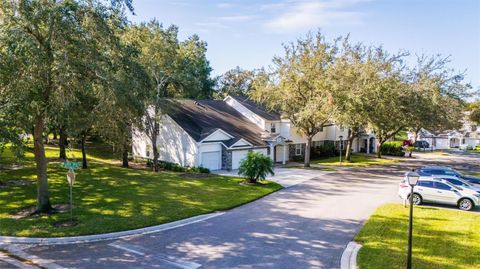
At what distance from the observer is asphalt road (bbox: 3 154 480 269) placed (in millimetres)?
11359

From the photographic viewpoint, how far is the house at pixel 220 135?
31.5 meters

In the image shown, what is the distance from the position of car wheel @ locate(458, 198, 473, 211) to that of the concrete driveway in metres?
10.4

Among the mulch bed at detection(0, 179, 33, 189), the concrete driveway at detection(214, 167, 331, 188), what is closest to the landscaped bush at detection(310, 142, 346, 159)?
the concrete driveway at detection(214, 167, 331, 188)

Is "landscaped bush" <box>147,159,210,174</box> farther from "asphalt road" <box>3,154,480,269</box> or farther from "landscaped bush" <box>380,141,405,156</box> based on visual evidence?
"landscaped bush" <box>380,141,405,156</box>

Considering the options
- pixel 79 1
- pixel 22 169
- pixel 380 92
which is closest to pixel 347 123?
pixel 380 92

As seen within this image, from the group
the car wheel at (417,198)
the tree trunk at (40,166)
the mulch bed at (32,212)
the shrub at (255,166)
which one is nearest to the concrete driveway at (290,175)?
the shrub at (255,166)

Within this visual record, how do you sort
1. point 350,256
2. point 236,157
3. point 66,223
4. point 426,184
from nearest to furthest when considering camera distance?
point 350,256
point 66,223
point 426,184
point 236,157

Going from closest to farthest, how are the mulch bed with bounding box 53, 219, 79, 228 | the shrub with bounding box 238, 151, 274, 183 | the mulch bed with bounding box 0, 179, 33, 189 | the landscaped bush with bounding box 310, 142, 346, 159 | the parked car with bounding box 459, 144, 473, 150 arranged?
the mulch bed with bounding box 53, 219, 79, 228
the mulch bed with bounding box 0, 179, 33, 189
the shrub with bounding box 238, 151, 274, 183
the landscaped bush with bounding box 310, 142, 346, 159
the parked car with bounding box 459, 144, 473, 150

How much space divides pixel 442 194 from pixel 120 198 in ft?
57.7

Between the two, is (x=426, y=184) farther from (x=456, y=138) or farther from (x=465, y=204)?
(x=456, y=138)

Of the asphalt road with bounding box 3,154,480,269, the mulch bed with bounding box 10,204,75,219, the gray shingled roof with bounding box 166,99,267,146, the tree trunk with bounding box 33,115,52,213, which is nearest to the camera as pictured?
the asphalt road with bounding box 3,154,480,269

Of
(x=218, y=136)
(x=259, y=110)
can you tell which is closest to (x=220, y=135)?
(x=218, y=136)

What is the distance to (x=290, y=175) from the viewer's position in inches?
1188

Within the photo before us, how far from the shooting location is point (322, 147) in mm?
45344
